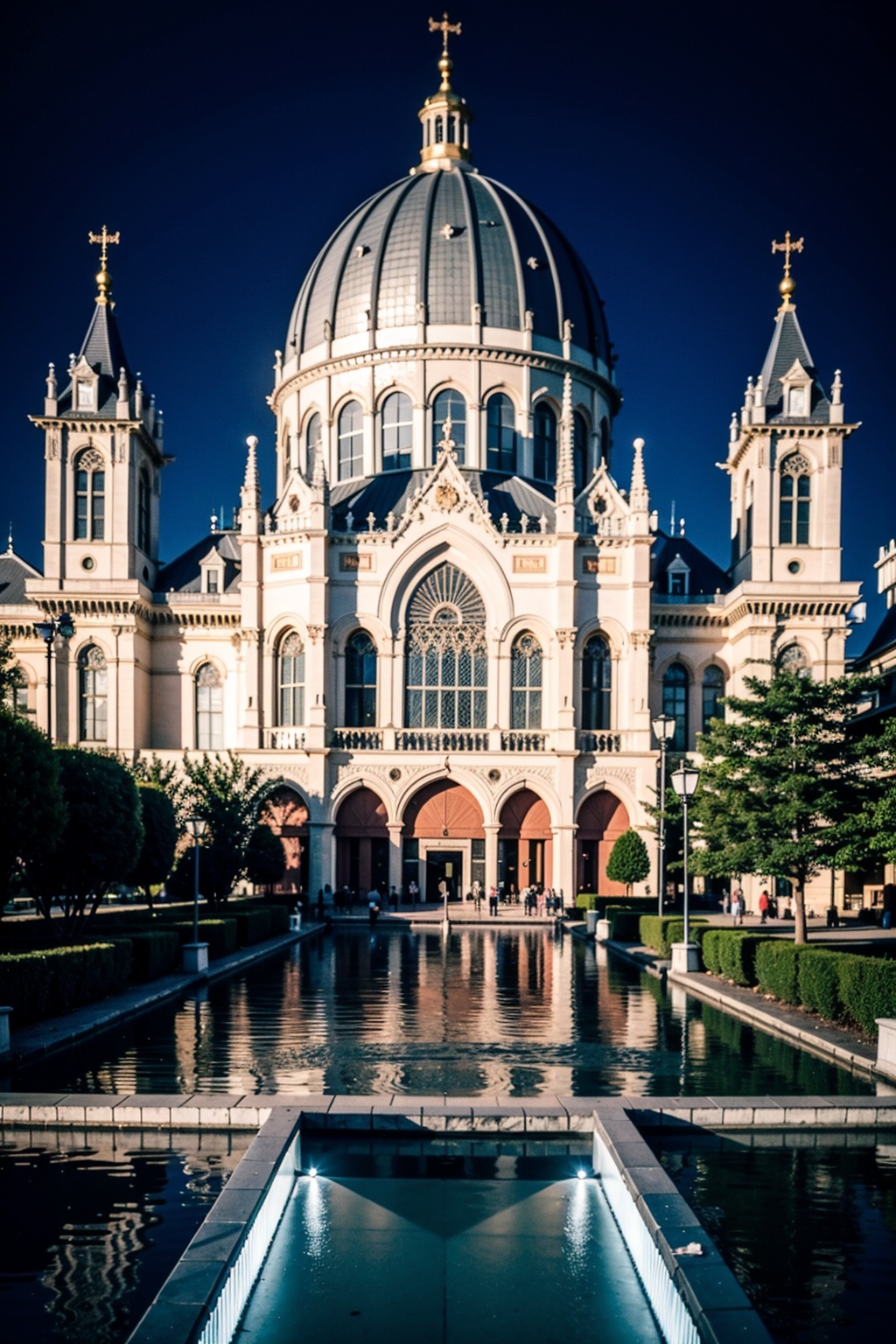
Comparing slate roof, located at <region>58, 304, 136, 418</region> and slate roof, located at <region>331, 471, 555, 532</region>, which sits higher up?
slate roof, located at <region>58, 304, 136, 418</region>

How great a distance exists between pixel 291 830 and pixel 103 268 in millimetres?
29143

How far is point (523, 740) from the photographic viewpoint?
56.7 meters

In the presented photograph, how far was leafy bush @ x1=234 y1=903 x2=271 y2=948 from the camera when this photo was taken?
3672cm

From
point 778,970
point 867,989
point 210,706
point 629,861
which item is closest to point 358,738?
point 210,706

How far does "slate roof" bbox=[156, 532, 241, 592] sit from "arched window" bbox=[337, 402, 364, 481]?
22.8 feet

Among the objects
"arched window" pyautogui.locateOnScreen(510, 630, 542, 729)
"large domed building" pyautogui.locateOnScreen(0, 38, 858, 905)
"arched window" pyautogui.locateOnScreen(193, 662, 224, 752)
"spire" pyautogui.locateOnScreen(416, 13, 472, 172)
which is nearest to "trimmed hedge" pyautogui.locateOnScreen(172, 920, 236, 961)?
"large domed building" pyautogui.locateOnScreen(0, 38, 858, 905)

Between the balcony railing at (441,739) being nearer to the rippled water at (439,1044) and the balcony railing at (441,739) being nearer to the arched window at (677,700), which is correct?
the arched window at (677,700)

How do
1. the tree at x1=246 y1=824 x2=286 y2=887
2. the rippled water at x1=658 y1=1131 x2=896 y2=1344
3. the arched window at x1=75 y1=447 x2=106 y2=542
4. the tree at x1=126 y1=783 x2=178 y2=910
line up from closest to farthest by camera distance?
the rippled water at x1=658 y1=1131 x2=896 y2=1344
the tree at x1=126 y1=783 x2=178 y2=910
the tree at x1=246 y1=824 x2=286 y2=887
the arched window at x1=75 y1=447 x2=106 y2=542

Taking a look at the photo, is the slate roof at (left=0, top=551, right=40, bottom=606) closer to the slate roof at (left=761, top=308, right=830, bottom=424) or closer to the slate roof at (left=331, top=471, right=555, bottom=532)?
the slate roof at (left=331, top=471, right=555, bottom=532)

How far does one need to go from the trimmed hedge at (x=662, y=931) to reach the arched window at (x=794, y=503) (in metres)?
27.6

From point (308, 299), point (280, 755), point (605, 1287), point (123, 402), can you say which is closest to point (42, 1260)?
point (605, 1287)

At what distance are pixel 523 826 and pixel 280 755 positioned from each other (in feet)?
37.2

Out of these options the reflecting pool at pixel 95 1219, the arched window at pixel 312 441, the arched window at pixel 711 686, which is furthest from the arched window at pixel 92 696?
the reflecting pool at pixel 95 1219

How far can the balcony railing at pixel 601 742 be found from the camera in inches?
2234
